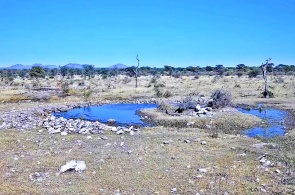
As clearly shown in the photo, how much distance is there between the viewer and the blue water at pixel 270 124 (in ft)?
74.1

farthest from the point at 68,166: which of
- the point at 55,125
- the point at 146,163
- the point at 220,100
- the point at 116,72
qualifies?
the point at 116,72

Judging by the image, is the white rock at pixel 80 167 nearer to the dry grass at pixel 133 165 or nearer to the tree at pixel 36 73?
the dry grass at pixel 133 165

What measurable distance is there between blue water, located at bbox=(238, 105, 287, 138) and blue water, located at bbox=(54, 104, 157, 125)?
8.05 meters

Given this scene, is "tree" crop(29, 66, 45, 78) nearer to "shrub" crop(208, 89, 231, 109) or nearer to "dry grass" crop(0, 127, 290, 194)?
"shrub" crop(208, 89, 231, 109)

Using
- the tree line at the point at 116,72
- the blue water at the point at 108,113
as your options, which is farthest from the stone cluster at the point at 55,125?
the tree line at the point at 116,72

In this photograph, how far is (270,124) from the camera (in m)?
25.9

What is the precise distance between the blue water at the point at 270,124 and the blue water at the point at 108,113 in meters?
8.05

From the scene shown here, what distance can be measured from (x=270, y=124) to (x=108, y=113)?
46.7ft

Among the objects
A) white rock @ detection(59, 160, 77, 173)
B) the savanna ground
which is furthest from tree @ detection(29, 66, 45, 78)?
white rock @ detection(59, 160, 77, 173)

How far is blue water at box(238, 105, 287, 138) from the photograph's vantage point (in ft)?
74.1

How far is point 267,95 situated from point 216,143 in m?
27.4

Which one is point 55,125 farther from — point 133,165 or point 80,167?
point 133,165

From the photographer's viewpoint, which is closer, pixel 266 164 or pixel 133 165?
pixel 266 164

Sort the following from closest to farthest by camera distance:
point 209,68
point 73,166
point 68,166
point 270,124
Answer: point 68,166
point 73,166
point 270,124
point 209,68
